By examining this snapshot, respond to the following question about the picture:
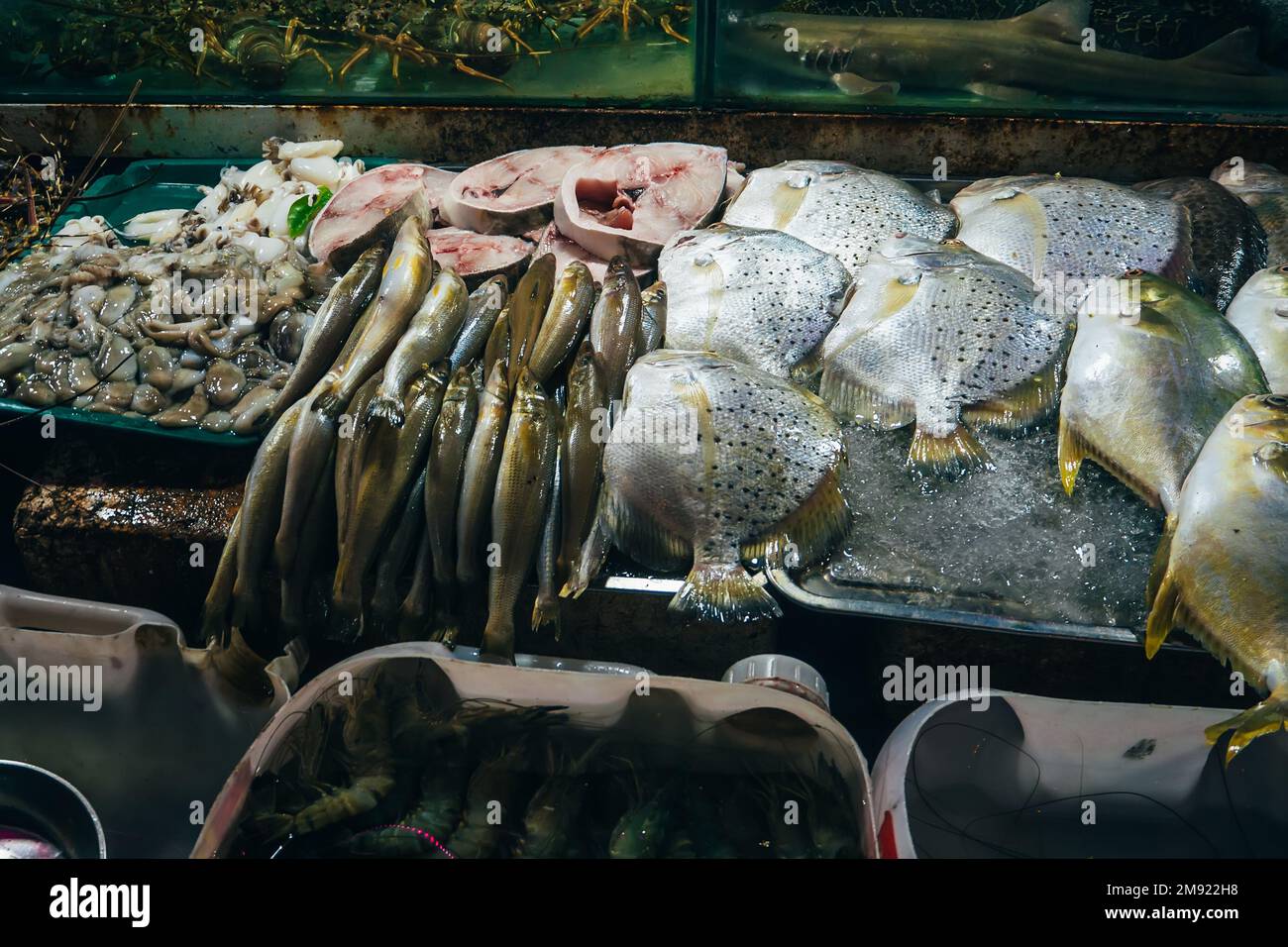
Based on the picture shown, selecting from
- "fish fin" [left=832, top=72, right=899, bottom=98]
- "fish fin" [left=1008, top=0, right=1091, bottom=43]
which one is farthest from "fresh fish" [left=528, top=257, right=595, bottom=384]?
"fish fin" [left=1008, top=0, right=1091, bottom=43]

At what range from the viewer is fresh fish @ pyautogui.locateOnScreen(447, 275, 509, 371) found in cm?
296

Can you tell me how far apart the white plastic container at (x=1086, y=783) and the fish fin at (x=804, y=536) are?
0.56 meters

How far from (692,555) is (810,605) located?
0.37 metres

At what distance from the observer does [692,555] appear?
2580 mm

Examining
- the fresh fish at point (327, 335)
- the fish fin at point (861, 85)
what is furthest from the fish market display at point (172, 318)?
the fish fin at point (861, 85)

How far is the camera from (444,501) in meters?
2.62

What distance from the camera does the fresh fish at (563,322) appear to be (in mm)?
2855

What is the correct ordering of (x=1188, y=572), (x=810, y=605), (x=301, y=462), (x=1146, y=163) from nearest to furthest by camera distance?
(x=1188, y=572), (x=810, y=605), (x=301, y=462), (x=1146, y=163)

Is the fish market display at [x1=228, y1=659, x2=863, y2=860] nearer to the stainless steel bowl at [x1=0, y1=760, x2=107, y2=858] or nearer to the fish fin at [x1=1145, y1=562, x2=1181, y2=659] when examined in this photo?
the stainless steel bowl at [x1=0, y1=760, x2=107, y2=858]

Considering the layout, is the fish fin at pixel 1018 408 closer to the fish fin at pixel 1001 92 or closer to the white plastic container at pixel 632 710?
the white plastic container at pixel 632 710

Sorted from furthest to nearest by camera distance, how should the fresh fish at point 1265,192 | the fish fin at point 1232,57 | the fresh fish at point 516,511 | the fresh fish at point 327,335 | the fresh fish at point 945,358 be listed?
the fish fin at point 1232,57 → the fresh fish at point 1265,192 → the fresh fish at point 327,335 → the fresh fish at point 945,358 → the fresh fish at point 516,511

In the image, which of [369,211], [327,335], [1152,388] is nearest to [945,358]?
[1152,388]
